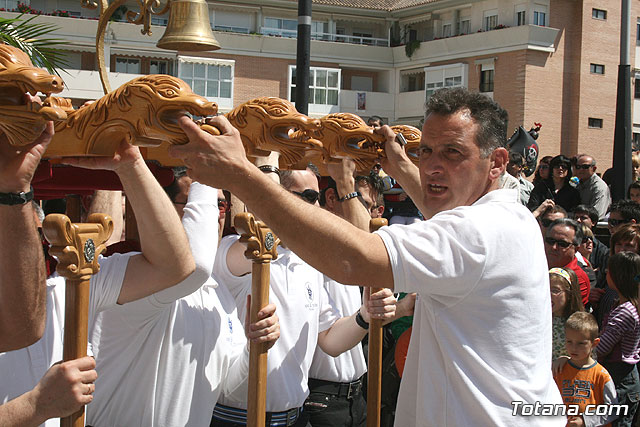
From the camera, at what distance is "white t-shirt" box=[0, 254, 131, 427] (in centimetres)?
240

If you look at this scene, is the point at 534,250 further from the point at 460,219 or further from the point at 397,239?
the point at 397,239

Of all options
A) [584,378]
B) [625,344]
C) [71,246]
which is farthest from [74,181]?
[625,344]

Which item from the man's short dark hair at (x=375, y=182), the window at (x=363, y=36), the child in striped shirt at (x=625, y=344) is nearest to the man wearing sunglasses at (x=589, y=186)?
the child in striped shirt at (x=625, y=344)

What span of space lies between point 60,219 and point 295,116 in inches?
32.1

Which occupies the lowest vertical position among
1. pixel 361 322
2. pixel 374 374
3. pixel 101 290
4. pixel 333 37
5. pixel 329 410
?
pixel 329 410

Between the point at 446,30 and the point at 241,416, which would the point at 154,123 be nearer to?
the point at 241,416

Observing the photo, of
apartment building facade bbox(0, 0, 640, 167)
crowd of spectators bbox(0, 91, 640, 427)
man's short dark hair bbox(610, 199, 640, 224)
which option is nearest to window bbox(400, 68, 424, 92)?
apartment building facade bbox(0, 0, 640, 167)

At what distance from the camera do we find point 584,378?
4320 millimetres

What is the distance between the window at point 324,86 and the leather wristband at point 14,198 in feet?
117

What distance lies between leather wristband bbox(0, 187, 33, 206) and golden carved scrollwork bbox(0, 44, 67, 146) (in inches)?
9.0

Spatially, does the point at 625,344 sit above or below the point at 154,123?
below

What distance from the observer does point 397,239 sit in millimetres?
2086

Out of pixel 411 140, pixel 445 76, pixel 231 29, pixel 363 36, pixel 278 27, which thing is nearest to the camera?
pixel 411 140

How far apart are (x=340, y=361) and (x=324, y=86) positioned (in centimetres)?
3411
